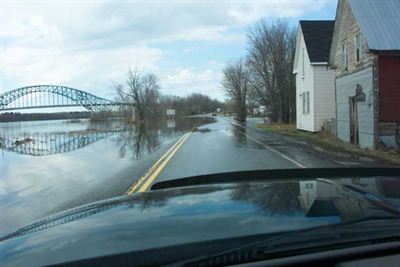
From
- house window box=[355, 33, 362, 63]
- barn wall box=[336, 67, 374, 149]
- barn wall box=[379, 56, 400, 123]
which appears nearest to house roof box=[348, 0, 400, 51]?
barn wall box=[379, 56, 400, 123]

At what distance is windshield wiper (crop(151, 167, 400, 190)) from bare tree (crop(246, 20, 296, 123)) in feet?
152

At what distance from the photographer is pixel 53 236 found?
93.7 inches

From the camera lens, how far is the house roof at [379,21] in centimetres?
2047

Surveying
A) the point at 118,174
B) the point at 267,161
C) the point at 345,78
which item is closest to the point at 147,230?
the point at 118,174

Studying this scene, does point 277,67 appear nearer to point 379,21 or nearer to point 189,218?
point 379,21

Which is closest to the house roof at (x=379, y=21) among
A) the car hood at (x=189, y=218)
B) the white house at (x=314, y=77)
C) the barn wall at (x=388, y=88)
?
the barn wall at (x=388, y=88)

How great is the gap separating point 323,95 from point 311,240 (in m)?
31.8

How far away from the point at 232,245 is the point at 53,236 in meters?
0.94

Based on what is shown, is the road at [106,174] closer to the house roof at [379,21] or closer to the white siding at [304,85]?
the house roof at [379,21]

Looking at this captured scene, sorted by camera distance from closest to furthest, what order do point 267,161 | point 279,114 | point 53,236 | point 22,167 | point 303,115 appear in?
1. point 53,236
2. point 267,161
3. point 22,167
4. point 303,115
5. point 279,114

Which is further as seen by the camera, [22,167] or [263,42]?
[263,42]

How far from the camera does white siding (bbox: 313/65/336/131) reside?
32.5 m

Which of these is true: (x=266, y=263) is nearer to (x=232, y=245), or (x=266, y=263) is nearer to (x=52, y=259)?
(x=232, y=245)

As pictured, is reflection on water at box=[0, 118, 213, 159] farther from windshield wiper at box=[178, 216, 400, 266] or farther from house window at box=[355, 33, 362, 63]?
windshield wiper at box=[178, 216, 400, 266]
